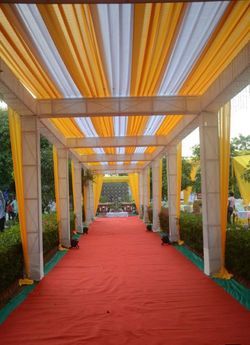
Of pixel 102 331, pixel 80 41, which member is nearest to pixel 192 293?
pixel 102 331

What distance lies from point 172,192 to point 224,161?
19.3 ft

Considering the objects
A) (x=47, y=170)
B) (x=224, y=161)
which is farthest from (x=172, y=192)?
(x=224, y=161)

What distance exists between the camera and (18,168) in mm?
7035

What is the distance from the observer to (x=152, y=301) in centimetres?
585

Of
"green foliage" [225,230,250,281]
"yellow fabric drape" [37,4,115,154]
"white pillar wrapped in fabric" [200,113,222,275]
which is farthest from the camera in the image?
"white pillar wrapped in fabric" [200,113,222,275]

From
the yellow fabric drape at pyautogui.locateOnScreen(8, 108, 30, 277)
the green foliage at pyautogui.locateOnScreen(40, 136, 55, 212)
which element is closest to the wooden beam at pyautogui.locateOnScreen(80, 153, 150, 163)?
the green foliage at pyautogui.locateOnScreen(40, 136, 55, 212)

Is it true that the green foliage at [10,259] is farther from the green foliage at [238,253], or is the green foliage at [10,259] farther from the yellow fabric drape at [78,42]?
the green foliage at [238,253]

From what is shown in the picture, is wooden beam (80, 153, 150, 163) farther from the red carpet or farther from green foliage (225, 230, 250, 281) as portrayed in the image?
green foliage (225, 230, 250, 281)

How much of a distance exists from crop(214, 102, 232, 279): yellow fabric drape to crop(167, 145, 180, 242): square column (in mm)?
5282

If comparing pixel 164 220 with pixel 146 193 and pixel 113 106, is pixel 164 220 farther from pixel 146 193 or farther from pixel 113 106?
pixel 113 106

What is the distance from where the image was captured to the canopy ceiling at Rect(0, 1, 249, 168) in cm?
415

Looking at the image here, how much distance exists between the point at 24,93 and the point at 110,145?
615 cm

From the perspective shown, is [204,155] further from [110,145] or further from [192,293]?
[110,145]

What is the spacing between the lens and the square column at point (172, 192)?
41.2 ft
